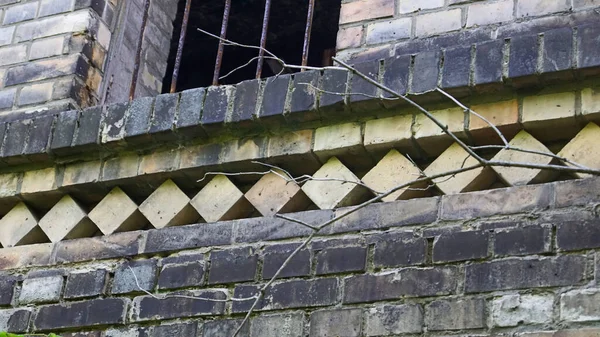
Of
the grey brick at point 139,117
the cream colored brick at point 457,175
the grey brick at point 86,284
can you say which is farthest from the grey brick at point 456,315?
the grey brick at point 139,117

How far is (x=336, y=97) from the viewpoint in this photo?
3.82 m

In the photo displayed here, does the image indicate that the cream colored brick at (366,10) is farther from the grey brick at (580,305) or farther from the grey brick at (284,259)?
the grey brick at (580,305)

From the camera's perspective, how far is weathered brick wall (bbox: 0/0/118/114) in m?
4.61

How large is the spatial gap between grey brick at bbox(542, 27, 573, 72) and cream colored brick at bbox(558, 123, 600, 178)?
0.20 meters

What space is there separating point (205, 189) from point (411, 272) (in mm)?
910

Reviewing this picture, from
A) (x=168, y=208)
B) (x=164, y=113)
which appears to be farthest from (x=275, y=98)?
(x=168, y=208)

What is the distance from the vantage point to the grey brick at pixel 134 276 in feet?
12.7

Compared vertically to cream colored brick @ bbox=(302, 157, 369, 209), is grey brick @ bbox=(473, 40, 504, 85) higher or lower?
higher

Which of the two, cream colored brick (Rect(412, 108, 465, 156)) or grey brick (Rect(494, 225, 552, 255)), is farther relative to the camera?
cream colored brick (Rect(412, 108, 465, 156))

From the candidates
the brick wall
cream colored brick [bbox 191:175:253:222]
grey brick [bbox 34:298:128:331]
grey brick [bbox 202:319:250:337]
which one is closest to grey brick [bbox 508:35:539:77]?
the brick wall

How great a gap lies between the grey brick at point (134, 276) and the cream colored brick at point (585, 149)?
139 centimetres

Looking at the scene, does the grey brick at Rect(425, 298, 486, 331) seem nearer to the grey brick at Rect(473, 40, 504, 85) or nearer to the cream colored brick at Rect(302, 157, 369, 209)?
the cream colored brick at Rect(302, 157, 369, 209)

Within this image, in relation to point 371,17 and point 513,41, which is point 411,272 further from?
point 371,17

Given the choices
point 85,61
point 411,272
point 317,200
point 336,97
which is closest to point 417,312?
point 411,272
